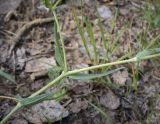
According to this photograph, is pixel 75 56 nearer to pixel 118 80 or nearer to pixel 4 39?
pixel 118 80

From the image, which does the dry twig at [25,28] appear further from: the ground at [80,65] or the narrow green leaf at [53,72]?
the narrow green leaf at [53,72]

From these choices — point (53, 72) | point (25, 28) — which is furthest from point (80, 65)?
point (25, 28)

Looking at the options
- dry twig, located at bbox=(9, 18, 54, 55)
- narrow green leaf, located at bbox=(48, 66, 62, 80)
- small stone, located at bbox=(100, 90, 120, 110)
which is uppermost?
dry twig, located at bbox=(9, 18, 54, 55)

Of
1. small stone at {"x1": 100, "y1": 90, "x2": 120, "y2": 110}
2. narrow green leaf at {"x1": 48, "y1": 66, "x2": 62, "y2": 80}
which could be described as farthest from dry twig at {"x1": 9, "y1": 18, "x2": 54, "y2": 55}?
small stone at {"x1": 100, "y1": 90, "x2": 120, "y2": 110}

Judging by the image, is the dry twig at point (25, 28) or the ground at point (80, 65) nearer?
the ground at point (80, 65)

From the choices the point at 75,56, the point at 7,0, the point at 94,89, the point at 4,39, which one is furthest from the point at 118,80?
the point at 7,0

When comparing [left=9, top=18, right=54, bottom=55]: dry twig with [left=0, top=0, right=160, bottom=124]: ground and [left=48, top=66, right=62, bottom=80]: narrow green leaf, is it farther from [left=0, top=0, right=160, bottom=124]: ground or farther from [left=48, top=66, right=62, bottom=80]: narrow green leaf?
[left=48, top=66, right=62, bottom=80]: narrow green leaf

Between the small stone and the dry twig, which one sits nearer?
the small stone

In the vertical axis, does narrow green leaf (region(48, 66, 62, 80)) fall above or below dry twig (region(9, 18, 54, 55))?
below

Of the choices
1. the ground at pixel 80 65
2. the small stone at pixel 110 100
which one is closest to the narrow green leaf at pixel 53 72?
the ground at pixel 80 65
